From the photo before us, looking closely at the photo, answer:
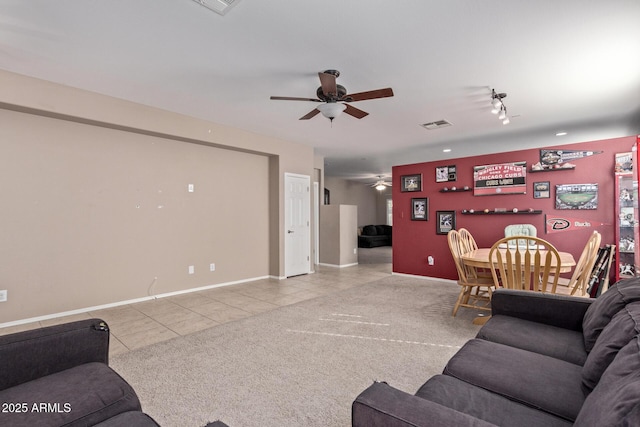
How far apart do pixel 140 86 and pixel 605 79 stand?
5.05 metres

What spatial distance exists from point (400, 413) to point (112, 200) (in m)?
4.32

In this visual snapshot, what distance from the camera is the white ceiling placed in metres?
2.22

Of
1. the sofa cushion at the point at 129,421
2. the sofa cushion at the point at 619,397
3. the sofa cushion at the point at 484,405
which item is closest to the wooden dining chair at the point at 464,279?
the sofa cushion at the point at 484,405

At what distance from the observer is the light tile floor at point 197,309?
122 inches

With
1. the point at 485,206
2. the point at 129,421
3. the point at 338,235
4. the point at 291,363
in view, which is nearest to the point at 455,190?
the point at 485,206

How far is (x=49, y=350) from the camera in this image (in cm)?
139

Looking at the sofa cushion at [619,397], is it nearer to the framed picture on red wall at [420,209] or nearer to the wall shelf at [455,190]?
the wall shelf at [455,190]

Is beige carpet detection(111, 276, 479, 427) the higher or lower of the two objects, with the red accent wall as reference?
lower

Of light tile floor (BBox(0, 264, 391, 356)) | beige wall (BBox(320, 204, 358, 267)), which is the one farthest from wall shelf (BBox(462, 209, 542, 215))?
beige wall (BBox(320, 204, 358, 267))

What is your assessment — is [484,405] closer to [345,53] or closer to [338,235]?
[345,53]

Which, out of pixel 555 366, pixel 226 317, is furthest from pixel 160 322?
pixel 555 366

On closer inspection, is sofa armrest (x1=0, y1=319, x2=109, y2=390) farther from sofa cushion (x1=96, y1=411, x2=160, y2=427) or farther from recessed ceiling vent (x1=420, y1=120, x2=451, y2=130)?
recessed ceiling vent (x1=420, y1=120, x2=451, y2=130)

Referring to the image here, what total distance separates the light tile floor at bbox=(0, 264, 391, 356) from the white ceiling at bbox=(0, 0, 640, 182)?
8.48 feet

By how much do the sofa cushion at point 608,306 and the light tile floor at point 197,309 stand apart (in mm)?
3055
